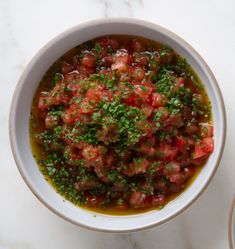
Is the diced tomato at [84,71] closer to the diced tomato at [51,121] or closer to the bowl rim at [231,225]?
the diced tomato at [51,121]


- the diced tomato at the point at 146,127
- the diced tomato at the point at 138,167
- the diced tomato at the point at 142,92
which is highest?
the diced tomato at the point at 142,92

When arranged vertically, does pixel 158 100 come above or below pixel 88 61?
below

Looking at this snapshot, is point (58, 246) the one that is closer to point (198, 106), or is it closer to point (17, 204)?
point (17, 204)

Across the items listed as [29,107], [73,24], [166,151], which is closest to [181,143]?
[166,151]

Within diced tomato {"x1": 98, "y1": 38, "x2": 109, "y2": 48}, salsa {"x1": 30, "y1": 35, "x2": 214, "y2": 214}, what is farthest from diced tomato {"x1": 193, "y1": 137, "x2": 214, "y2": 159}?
diced tomato {"x1": 98, "y1": 38, "x2": 109, "y2": 48}

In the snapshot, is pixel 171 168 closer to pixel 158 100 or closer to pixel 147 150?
pixel 147 150

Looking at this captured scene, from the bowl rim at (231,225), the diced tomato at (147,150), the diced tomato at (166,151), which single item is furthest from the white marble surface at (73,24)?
the diced tomato at (147,150)

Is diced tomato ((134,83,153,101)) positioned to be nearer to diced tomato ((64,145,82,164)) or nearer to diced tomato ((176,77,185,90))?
diced tomato ((176,77,185,90))
